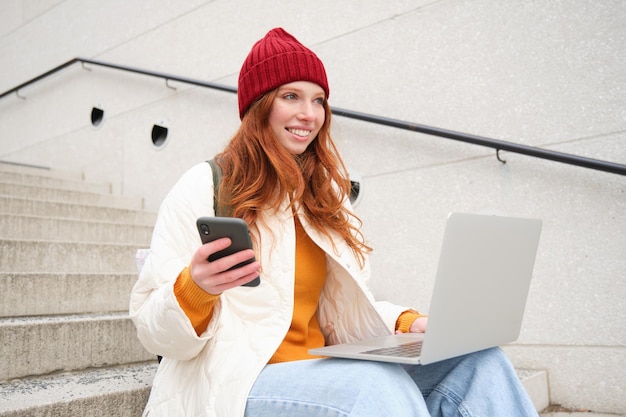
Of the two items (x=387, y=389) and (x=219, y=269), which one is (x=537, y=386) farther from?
(x=219, y=269)

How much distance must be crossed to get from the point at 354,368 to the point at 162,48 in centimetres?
382

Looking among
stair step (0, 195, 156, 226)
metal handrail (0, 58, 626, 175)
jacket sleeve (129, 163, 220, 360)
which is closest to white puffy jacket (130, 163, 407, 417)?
jacket sleeve (129, 163, 220, 360)

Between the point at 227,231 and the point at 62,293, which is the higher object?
the point at 227,231

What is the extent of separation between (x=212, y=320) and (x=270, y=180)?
1.37 feet

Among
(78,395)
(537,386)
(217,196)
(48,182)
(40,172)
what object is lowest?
(537,386)

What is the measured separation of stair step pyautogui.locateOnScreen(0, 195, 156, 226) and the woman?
216cm

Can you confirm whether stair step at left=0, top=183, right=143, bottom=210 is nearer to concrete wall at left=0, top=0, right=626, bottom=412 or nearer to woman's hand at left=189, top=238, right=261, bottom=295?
concrete wall at left=0, top=0, right=626, bottom=412

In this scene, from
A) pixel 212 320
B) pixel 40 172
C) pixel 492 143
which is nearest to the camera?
pixel 212 320

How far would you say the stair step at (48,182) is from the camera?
394cm

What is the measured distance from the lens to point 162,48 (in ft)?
14.5

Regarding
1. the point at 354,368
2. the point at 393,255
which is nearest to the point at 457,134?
the point at 393,255

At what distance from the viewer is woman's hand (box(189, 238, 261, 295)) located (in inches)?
41.1

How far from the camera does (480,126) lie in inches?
106

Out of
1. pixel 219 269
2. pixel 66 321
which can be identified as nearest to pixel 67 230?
pixel 66 321
